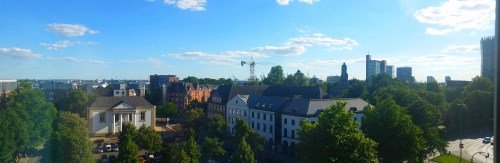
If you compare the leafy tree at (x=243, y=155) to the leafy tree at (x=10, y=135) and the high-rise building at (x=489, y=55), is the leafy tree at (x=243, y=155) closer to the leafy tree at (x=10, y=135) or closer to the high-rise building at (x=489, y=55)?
the leafy tree at (x=10, y=135)

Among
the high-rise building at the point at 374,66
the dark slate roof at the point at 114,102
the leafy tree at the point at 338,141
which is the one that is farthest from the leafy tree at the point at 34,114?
the high-rise building at the point at 374,66

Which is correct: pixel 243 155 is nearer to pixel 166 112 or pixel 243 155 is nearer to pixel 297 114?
pixel 297 114

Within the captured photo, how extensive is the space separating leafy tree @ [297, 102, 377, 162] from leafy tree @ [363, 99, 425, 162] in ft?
6.84

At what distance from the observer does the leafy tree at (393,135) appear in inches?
471

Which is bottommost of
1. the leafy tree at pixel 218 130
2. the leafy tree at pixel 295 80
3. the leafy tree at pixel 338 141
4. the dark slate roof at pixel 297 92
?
the leafy tree at pixel 218 130

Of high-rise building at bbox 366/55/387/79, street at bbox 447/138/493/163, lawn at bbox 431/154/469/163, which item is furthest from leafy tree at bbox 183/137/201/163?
high-rise building at bbox 366/55/387/79

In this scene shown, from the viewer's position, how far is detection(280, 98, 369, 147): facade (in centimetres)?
1759

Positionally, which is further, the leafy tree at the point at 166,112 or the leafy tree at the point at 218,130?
the leafy tree at the point at 166,112

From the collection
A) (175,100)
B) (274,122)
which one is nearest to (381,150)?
(274,122)

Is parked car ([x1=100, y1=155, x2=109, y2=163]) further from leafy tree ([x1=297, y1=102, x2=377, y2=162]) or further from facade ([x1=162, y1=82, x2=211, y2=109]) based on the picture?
facade ([x1=162, y1=82, x2=211, y2=109])

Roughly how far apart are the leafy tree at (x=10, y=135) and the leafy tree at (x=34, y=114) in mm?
409

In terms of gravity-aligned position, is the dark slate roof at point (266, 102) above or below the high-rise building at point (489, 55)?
below

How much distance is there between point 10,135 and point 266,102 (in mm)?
12304

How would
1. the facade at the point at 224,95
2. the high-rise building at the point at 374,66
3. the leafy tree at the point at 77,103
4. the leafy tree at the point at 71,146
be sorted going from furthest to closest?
the high-rise building at the point at 374,66 < the facade at the point at 224,95 < the leafy tree at the point at 77,103 < the leafy tree at the point at 71,146
